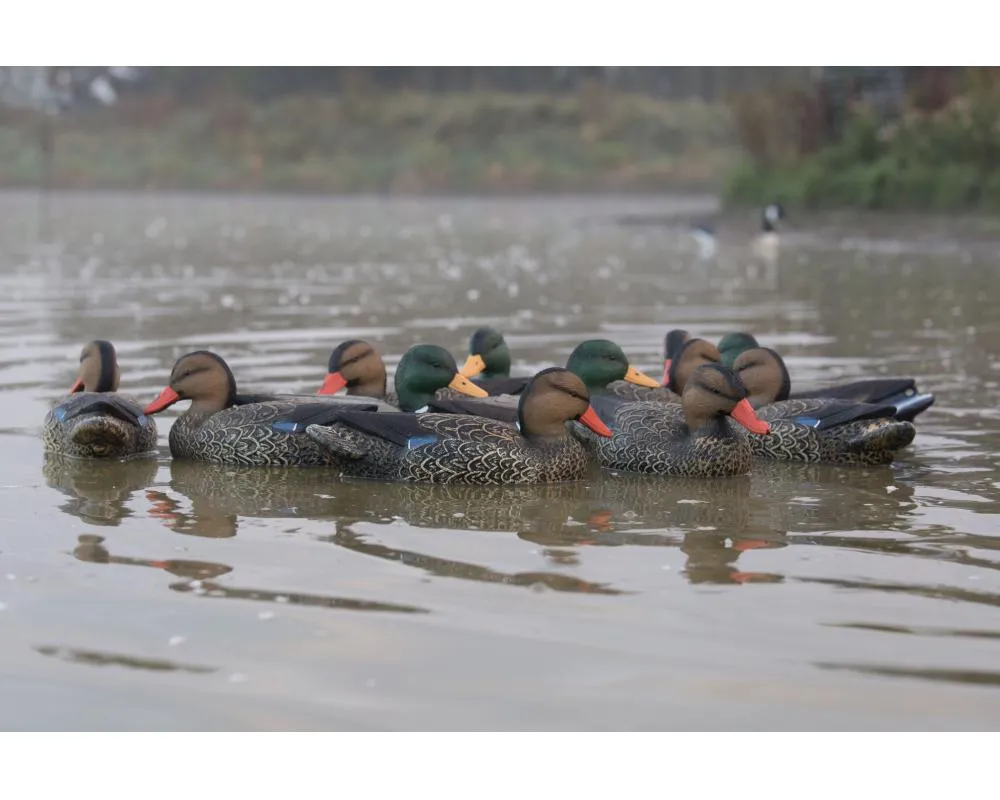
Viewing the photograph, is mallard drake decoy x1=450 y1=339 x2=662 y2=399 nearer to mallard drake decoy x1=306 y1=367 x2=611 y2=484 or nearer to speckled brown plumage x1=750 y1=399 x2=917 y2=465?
speckled brown plumage x1=750 y1=399 x2=917 y2=465

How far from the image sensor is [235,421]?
9.53 meters

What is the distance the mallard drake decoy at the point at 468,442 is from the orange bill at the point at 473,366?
193 cm

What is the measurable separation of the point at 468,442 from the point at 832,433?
211 cm

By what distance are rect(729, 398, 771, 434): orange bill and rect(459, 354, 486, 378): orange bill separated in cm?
Result: 228

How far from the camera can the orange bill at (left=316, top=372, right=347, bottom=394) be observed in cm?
1043

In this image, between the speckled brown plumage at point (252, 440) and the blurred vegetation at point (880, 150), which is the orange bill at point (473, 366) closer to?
the speckled brown plumage at point (252, 440)

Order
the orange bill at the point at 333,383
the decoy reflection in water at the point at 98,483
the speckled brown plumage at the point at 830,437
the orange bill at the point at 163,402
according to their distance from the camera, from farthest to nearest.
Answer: the orange bill at the point at 333,383
the orange bill at the point at 163,402
the speckled brown plumage at the point at 830,437
the decoy reflection in water at the point at 98,483

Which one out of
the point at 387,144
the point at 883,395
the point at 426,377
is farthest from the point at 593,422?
the point at 387,144

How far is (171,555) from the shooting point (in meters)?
7.43

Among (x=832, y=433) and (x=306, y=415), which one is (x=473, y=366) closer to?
(x=306, y=415)

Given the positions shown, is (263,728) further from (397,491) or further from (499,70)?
(499,70)

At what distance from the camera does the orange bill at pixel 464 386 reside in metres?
10.1

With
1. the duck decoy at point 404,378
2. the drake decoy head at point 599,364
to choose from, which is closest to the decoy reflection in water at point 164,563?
the duck decoy at point 404,378

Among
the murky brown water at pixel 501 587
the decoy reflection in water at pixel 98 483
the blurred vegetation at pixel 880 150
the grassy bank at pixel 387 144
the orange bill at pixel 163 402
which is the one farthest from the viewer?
the grassy bank at pixel 387 144
